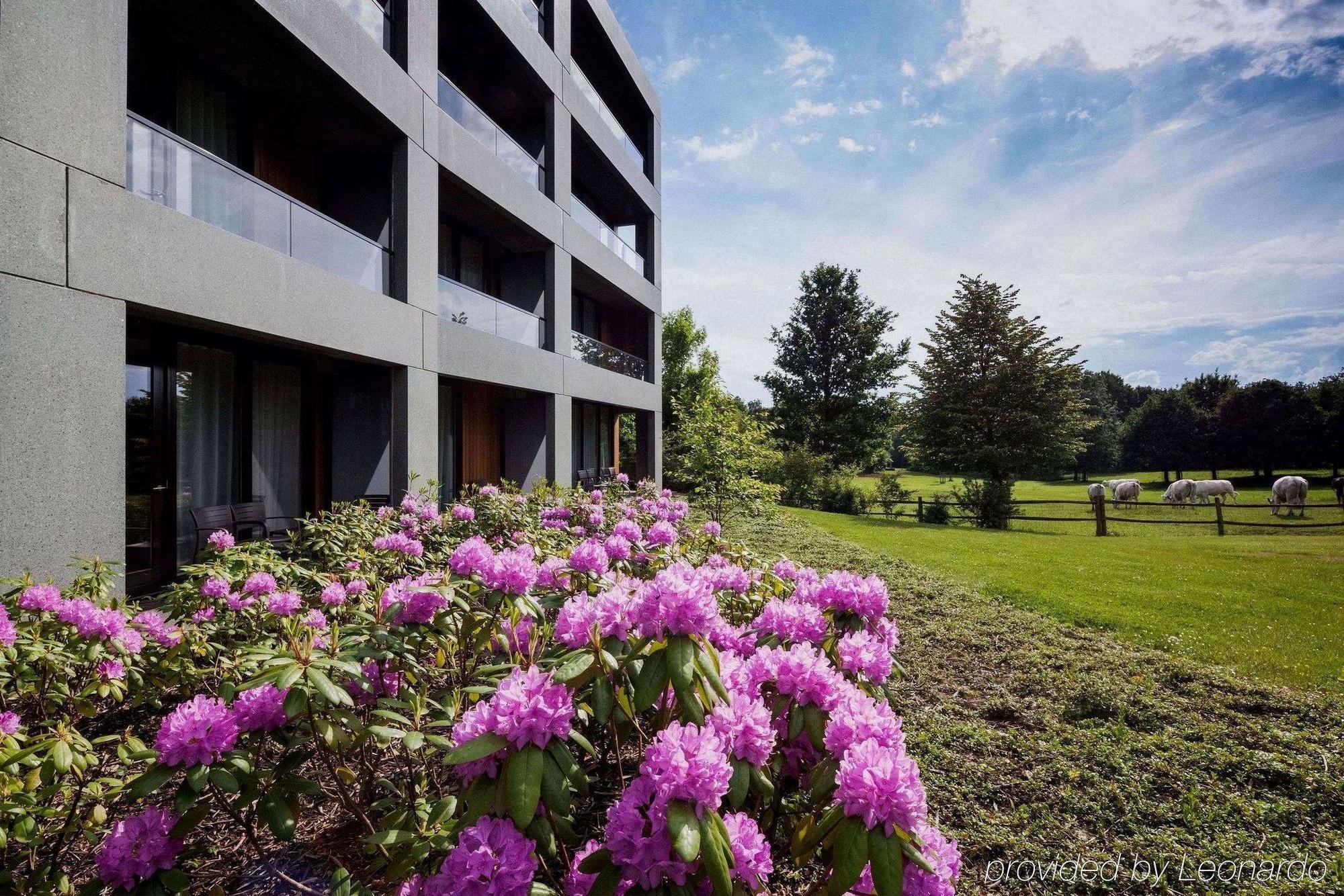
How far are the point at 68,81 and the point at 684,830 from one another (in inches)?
270

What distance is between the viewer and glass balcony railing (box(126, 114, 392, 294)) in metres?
5.15

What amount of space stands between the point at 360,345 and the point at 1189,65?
42.9ft

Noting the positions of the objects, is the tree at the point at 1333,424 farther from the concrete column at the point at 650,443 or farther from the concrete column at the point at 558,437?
the concrete column at the point at 558,437

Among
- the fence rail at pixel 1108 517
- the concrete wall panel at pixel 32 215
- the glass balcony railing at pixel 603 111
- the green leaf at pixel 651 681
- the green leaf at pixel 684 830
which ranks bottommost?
the fence rail at pixel 1108 517

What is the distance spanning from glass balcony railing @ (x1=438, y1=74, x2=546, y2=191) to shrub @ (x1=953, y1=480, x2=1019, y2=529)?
17285 millimetres

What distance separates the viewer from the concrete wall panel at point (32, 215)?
3.97 meters

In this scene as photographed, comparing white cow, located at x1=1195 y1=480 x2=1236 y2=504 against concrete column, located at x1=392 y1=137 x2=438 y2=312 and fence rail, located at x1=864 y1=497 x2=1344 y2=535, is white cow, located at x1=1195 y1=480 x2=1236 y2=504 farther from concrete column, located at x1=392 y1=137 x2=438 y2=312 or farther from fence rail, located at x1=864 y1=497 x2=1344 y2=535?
concrete column, located at x1=392 y1=137 x2=438 y2=312

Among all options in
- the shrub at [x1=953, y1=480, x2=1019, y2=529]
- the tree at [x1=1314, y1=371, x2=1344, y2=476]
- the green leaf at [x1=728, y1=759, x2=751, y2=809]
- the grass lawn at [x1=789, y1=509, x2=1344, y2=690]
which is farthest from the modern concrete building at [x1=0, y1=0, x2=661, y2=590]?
the tree at [x1=1314, y1=371, x2=1344, y2=476]

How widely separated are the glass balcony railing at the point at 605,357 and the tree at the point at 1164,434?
44.2 metres

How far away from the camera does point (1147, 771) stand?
3.15 meters

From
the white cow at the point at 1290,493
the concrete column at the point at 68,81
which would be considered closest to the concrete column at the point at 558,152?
the concrete column at the point at 68,81

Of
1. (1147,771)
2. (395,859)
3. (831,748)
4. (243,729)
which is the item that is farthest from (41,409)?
(1147,771)

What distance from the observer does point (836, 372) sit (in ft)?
111

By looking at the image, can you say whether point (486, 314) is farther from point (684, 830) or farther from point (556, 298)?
point (684, 830)
